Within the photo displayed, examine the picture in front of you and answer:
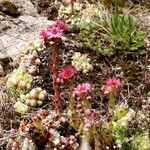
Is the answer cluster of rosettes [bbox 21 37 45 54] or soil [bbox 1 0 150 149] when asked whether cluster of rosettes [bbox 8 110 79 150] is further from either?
cluster of rosettes [bbox 21 37 45 54]

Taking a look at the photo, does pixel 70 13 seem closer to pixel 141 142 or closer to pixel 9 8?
pixel 9 8

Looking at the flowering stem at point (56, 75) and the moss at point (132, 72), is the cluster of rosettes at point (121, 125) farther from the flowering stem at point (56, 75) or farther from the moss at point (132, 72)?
the moss at point (132, 72)

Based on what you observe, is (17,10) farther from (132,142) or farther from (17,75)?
(132,142)

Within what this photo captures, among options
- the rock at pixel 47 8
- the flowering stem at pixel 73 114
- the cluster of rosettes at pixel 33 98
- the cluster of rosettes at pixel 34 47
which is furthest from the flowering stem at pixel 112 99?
the rock at pixel 47 8

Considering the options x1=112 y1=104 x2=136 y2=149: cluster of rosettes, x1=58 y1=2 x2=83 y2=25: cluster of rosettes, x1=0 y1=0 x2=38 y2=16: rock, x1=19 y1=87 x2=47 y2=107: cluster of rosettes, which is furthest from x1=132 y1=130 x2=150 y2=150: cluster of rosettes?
x1=0 y1=0 x2=38 y2=16: rock

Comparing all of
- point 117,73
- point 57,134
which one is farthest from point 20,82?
point 117,73

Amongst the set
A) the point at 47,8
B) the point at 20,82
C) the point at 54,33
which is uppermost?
the point at 54,33
